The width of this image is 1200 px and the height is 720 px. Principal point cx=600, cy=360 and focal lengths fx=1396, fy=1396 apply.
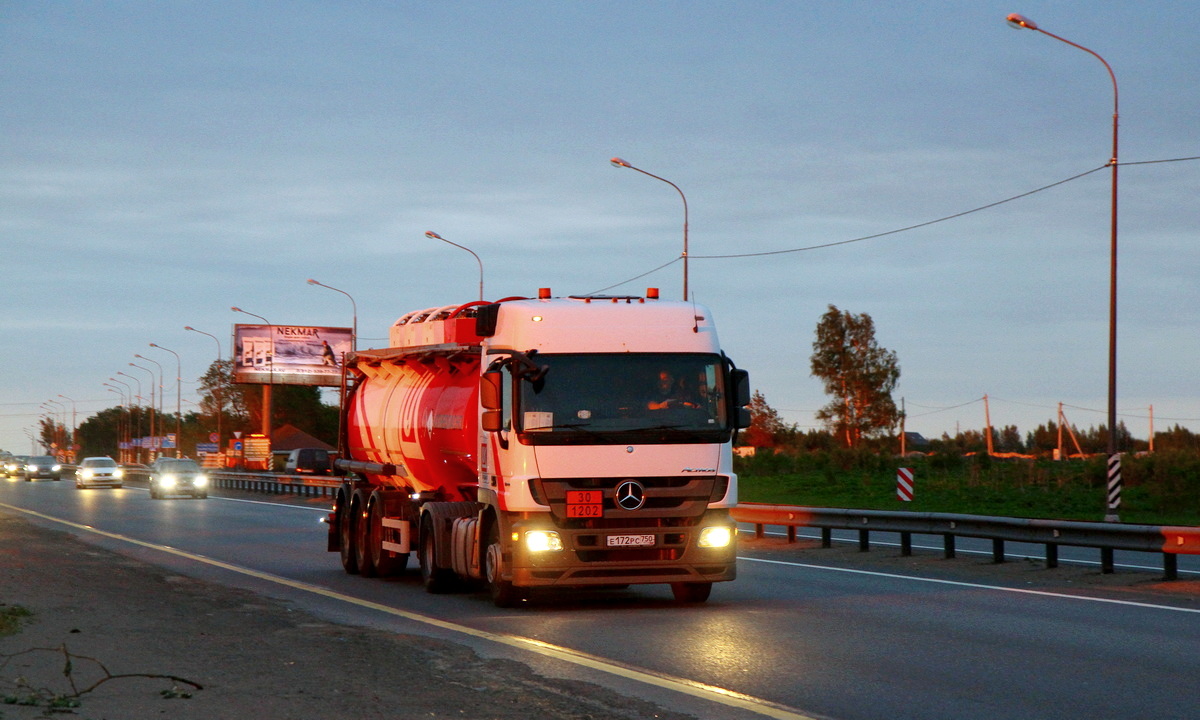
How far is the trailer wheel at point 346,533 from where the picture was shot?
19.2 meters

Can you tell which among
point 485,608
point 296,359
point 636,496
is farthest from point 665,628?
point 296,359

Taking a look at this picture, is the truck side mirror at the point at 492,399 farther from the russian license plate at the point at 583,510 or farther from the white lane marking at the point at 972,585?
the white lane marking at the point at 972,585

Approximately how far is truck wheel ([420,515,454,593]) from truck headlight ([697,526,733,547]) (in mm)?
3437

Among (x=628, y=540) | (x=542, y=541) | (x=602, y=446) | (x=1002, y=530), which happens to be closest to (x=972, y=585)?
(x=1002, y=530)

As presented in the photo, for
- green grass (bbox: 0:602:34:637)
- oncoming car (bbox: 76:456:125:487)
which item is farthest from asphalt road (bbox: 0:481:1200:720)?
oncoming car (bbox: 76:456:125:487)

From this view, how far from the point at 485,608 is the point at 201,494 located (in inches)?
1619

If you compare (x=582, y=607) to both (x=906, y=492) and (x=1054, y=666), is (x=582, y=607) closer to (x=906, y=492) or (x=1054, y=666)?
(x=1054, y=666)

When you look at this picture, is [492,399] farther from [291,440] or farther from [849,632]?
[291,440]

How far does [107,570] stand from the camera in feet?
60.7

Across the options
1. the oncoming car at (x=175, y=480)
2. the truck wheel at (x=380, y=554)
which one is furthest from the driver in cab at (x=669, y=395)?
the oncoming car at (x=175, y=480)

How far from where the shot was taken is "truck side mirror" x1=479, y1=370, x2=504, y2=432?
13.6m

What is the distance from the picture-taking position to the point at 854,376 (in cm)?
9606

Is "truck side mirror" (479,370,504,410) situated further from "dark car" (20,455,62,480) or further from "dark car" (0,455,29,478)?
"dark car" (0,455,29,478)

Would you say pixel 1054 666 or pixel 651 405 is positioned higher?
pixel 651 405
